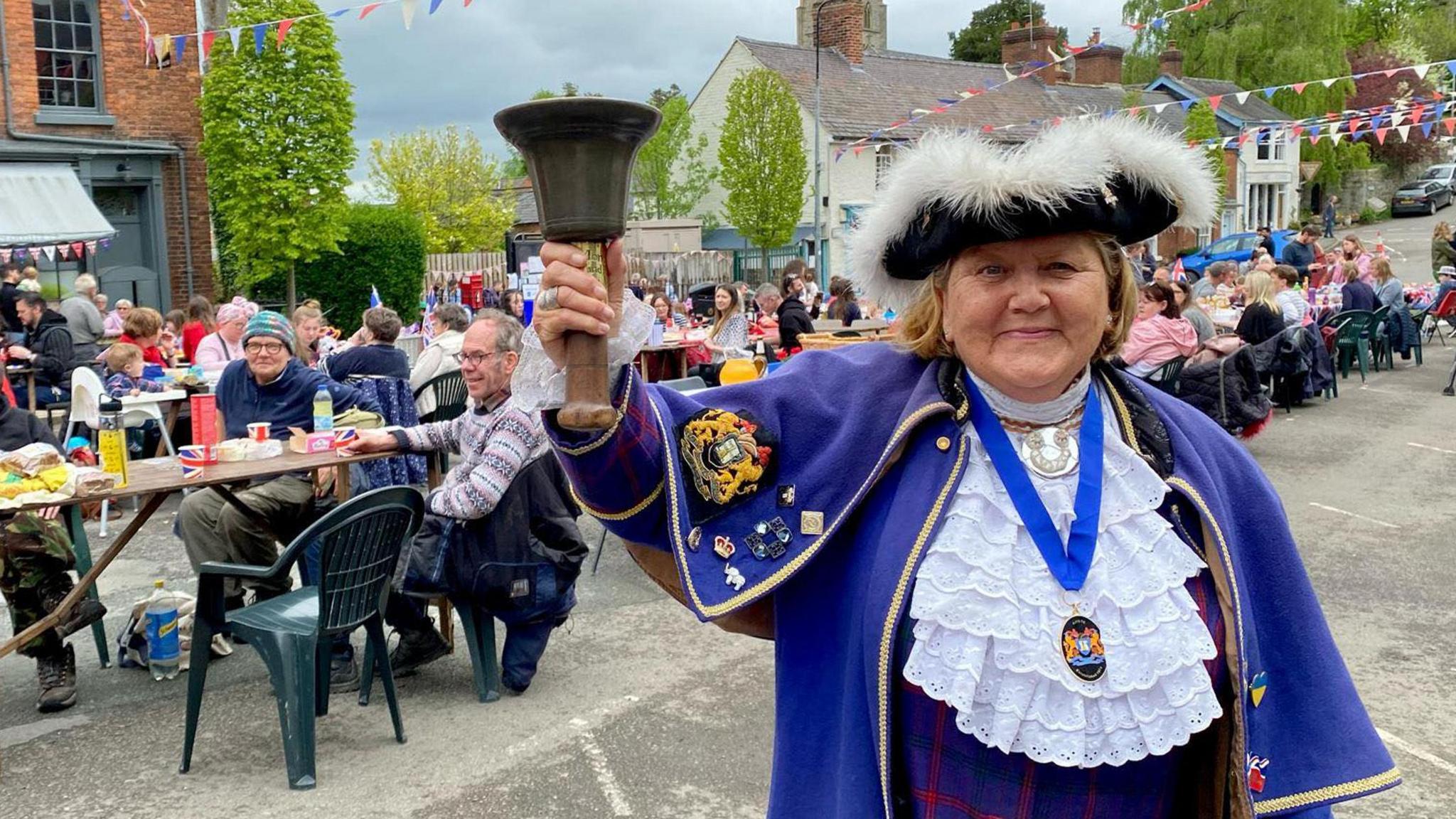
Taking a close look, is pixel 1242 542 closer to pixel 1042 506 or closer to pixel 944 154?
pixel 1042 506

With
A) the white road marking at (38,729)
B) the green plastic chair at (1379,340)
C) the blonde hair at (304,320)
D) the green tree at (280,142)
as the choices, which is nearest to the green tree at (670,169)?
the green tree at (280,142)

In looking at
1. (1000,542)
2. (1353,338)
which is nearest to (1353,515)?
(1000,542)

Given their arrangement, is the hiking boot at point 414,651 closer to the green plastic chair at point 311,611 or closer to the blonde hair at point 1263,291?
the green plastic chair at point 311,611

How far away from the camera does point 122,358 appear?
8.70 metres

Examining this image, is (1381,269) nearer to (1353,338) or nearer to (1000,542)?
(1353,338)

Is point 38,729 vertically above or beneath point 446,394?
Result: beneath

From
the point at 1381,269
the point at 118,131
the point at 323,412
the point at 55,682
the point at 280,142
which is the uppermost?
the point at 118,131

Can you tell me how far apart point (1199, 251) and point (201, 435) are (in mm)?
29667

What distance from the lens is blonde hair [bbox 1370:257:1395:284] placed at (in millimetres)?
15328

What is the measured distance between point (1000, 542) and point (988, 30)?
2551 inches

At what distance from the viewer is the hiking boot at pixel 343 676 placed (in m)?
5.00

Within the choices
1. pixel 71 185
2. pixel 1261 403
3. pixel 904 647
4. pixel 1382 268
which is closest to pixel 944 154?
pixel 904 647

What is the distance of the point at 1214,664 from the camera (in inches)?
73.5

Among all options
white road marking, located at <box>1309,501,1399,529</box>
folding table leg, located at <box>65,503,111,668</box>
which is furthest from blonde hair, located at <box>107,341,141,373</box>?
white road marking, located at <box>1309,501,1399,529</box>
